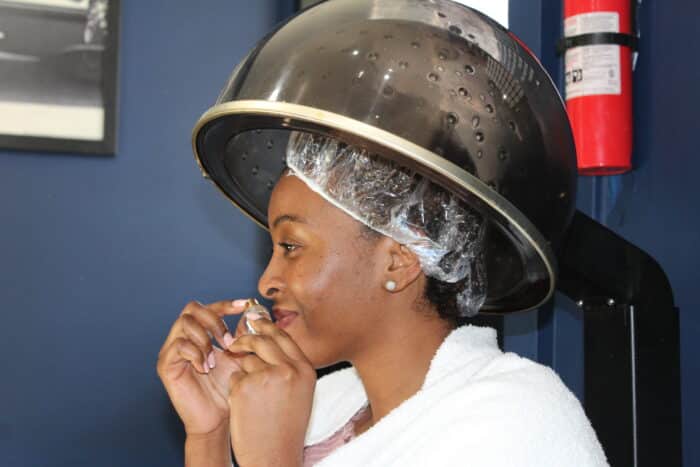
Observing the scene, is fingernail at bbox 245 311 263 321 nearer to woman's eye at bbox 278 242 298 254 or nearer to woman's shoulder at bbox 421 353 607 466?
woman's eye at bbox 278 242 298 254

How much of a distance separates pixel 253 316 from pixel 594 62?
0.69 metres

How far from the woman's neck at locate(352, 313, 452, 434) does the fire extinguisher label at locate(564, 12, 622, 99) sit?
0.51 metres

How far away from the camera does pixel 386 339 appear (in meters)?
1.02

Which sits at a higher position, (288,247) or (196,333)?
(288,247)

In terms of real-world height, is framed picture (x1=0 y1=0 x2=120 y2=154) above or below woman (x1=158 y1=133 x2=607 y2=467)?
above

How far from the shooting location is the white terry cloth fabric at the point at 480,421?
844mm

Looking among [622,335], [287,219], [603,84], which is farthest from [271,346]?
[603,84]

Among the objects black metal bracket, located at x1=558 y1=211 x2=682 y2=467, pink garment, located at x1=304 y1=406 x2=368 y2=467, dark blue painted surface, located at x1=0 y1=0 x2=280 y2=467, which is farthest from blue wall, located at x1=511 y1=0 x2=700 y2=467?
dark blue painted surface, located at x1=0 y1=0 x2=280 y2=467

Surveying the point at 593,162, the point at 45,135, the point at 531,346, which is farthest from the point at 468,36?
the point at 45,135

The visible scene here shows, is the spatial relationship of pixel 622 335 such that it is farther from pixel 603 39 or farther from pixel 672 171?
pixel 603 39

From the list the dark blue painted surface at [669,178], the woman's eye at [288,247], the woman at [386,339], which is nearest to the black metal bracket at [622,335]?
the woman at [386,339]

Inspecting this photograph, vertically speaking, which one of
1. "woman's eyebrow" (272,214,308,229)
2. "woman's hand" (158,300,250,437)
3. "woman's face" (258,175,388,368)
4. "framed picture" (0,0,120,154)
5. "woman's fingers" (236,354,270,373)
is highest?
"framed picture" (0,0,120,154)

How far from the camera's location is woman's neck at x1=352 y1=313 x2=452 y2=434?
3.35 feet

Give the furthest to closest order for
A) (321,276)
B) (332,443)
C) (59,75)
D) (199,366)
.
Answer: (59,75) < (332,443) < (199,366) < (321,276)
